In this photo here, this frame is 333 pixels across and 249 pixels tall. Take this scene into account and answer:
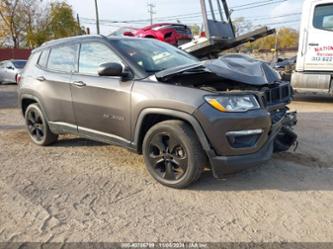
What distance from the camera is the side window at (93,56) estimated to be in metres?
4.11

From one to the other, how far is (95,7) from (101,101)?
116 feet

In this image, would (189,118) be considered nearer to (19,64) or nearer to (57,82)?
(57,82)

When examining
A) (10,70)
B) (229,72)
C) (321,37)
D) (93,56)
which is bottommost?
(10,70)

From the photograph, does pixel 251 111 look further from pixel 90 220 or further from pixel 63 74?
pixel 63 74

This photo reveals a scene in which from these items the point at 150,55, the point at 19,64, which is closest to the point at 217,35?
the point at 150,55

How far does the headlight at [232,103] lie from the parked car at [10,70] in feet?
49.9

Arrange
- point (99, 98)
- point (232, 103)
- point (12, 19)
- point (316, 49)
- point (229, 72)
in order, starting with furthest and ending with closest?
point (12, 19), point (316, 49), point (99, 98), point (229, 72), point (232, 103)

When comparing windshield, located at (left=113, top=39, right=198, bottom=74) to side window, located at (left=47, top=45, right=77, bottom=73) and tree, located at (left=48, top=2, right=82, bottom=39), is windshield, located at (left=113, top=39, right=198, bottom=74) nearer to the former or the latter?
side window, located at (left=47, top=45, right=77, bottom=73)

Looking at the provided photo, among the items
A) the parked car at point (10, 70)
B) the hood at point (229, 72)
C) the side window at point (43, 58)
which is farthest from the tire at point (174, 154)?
the parked car at point (10, 70)

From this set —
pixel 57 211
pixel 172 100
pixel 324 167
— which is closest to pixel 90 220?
pixel 57 211

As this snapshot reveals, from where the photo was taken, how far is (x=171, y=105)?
347 cm

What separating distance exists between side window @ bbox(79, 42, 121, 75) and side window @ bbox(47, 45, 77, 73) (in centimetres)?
21

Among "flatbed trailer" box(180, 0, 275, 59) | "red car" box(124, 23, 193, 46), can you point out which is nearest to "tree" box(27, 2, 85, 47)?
"red car" box(124, 23, 193, 46)

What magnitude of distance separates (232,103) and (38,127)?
3.51 m
